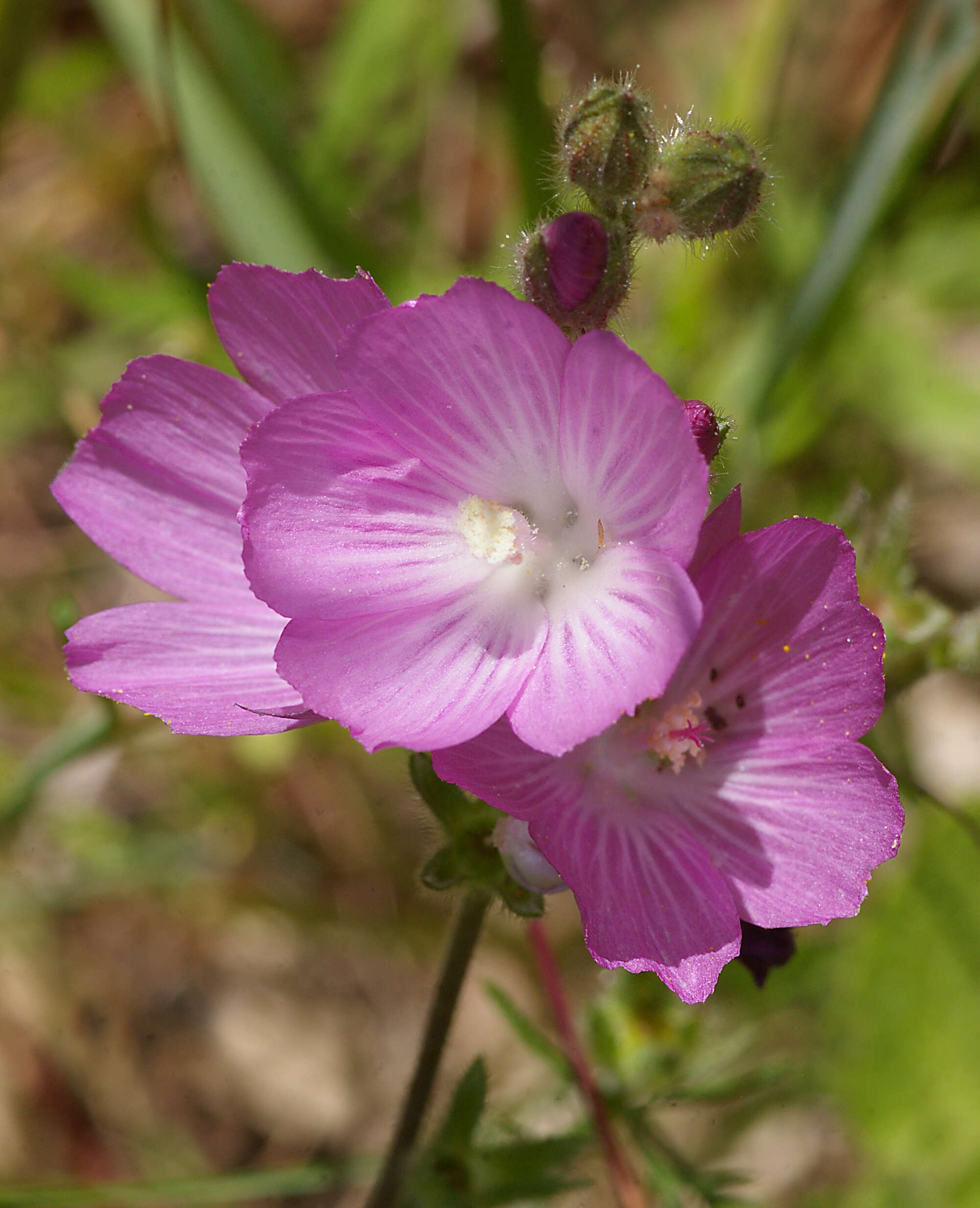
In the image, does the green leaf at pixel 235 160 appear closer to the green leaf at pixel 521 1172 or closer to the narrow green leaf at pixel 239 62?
the narrow green leaf at pixel 239 62

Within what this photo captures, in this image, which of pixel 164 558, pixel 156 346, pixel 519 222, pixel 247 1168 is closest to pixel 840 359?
pixel 519 222

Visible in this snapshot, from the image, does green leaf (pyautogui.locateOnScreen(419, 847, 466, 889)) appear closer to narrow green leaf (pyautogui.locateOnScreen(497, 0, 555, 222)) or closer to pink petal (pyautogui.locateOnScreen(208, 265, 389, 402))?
pink petal (pyautogui.locateOnScreen(208, 265, 389, 402))

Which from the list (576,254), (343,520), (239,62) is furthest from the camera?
(239,62)

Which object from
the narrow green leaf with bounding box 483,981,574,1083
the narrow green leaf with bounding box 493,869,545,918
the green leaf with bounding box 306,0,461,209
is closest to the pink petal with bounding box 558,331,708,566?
the narrow green leaf with bounding box 493,869,545,918

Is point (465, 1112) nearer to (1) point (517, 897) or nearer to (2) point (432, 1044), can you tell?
(2) point (432, 1044)

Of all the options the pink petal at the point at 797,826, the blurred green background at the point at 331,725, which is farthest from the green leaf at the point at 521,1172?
the pink petal at the point at 797,826

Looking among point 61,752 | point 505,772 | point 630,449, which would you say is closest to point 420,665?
point 505,772
